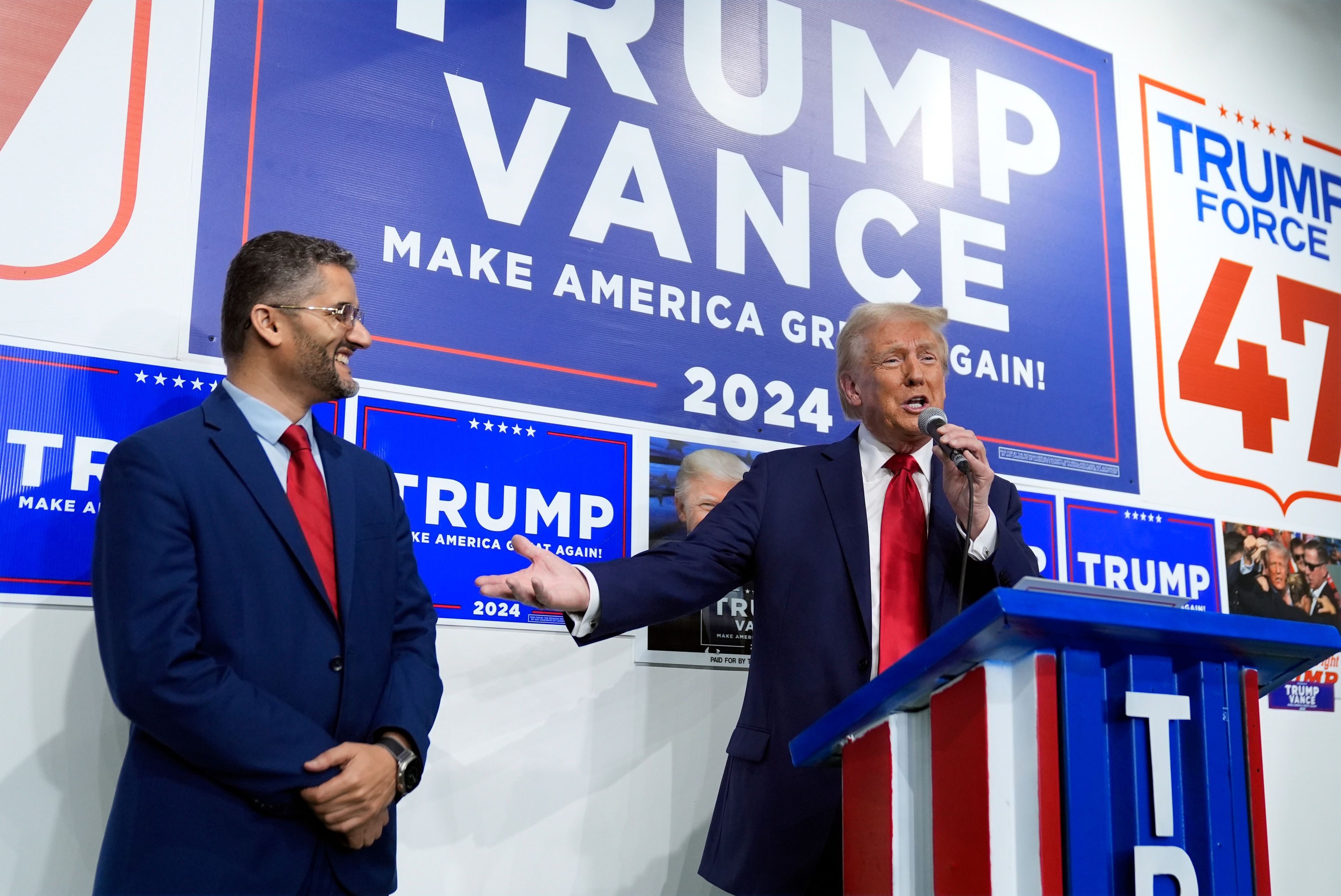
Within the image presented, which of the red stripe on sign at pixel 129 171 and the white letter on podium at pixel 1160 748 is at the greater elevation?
the red stripe on sign at pixel 129 171

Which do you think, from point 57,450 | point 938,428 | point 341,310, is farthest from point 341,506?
point 938,428

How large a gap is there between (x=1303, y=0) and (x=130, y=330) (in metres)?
4.89

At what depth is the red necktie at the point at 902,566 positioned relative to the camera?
83.4 inches

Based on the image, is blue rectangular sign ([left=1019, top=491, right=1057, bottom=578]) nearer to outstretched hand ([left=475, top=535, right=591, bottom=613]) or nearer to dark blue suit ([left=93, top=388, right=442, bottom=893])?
outstretched hand ([left=475, top=535, right=591, bottom=613])

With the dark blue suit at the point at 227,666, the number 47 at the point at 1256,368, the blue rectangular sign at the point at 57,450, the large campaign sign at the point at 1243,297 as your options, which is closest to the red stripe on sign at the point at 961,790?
the dark blue suit at the point at 227,666

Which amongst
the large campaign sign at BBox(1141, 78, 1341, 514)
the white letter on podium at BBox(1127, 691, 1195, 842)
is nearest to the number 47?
the large campaign sign at BBox(1141, 78, 1341, 514)

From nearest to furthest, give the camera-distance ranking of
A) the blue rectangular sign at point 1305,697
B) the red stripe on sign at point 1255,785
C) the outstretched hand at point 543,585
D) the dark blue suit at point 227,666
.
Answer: the red stripe on sign at point 1255,785, the dark blue suit at point 227,666, the outstretched hand at point 543,585, the blue rectangular sign at point 1305,697

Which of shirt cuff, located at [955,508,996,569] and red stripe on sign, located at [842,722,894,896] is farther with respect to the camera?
shirt cuff, located at [955,508,996,569]

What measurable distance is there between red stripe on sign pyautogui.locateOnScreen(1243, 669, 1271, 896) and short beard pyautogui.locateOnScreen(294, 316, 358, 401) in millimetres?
1534

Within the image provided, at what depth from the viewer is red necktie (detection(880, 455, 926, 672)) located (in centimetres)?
212

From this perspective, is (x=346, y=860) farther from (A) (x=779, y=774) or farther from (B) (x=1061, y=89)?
(B) (x=1061, y=89)

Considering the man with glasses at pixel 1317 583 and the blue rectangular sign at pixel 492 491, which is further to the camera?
the man with glasses at pixel 1317 583

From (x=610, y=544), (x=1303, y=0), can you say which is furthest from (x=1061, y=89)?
(x=610, y=544)

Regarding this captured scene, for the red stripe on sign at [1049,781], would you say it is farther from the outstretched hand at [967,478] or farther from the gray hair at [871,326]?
the gray hair at [871,326]
